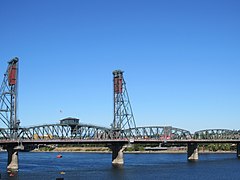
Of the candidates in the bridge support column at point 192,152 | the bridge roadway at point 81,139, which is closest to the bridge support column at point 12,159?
the bridge roadway at point 81,139

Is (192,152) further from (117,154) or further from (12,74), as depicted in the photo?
(12,74)

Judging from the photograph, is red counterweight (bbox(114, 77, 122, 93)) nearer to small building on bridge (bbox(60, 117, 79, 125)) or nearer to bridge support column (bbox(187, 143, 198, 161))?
small building on bridge (bbox(60, 117, 79, 125))

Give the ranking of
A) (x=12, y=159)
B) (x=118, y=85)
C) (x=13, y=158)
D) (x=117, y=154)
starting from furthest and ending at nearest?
(x=118, y=85), (x=117, y=154), (x=13, y=158), (x=12, y=159)

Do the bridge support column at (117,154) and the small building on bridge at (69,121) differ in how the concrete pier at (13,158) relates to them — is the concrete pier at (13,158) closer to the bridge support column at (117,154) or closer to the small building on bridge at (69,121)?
the small building on bridge at (69,121)

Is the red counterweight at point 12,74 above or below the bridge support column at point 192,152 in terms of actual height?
above

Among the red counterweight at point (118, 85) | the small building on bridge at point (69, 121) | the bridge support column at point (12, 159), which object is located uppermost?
the red counterweight at point (118, 85)

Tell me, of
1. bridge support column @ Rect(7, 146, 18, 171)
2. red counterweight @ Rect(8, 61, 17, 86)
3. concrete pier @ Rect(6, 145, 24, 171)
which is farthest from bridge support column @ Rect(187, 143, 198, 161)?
red counterweight @ Rect(8, 61, 17, 86)

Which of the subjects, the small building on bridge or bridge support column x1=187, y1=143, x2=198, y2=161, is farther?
bridge support column x1=187, y1=143, x2=198, y2=161

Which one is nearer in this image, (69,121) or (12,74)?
(12,74)

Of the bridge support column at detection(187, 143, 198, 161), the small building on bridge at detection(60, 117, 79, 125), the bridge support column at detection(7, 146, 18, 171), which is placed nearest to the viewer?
the bridge support column at detection(7, 146, 18, 171)

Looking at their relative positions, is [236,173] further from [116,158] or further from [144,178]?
[116,158]

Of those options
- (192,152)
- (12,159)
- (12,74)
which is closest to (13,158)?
(12,159)

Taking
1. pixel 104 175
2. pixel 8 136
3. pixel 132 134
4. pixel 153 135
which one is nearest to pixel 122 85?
pixel 132 134

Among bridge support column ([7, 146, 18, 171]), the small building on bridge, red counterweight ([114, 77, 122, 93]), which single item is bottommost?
bridge support column ([7, 146, 18, 171])
